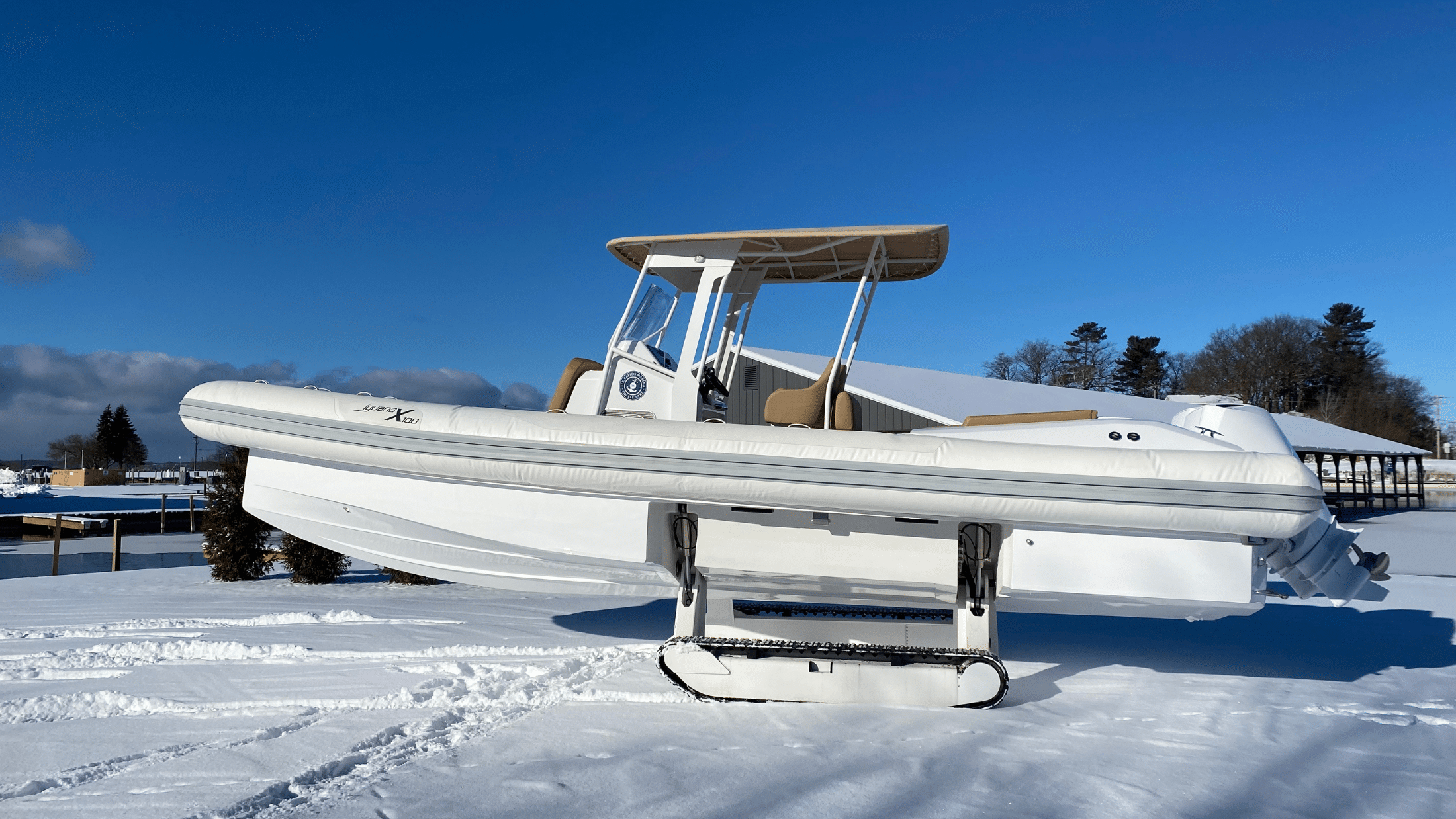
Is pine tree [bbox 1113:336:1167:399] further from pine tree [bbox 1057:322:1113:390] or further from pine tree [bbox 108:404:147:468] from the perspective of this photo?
pine tree [bbox 108:404:147:468]

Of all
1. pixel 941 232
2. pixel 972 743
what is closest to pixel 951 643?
pixel 972 743

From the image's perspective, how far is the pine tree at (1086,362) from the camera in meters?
46.8

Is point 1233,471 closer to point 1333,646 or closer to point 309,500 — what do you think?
point 1333,646

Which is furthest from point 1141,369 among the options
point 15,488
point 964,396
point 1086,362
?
point 15,488

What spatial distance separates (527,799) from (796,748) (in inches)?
41.2

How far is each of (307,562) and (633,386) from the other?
212 inches

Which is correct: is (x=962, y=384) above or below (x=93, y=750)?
above

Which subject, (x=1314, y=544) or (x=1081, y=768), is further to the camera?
(x=1314, y=544)

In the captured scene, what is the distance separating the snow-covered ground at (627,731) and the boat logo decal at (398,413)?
1227 millimetres

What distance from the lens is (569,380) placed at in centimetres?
446

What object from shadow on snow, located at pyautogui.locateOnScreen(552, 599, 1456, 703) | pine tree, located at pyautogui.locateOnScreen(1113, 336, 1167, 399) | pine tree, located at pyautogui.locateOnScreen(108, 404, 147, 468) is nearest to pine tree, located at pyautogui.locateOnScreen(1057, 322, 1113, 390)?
pine tree, located at pyautogui.locateOnScreen(1113, 336, 1167, 399)

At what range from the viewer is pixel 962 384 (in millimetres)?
18703

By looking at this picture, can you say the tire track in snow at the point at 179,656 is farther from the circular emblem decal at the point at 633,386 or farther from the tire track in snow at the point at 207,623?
the circular emblem decal at the point at 633,386

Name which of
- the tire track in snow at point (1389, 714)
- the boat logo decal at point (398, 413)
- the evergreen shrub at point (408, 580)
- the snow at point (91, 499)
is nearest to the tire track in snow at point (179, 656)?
the boat logo decal at point (398, 413)
